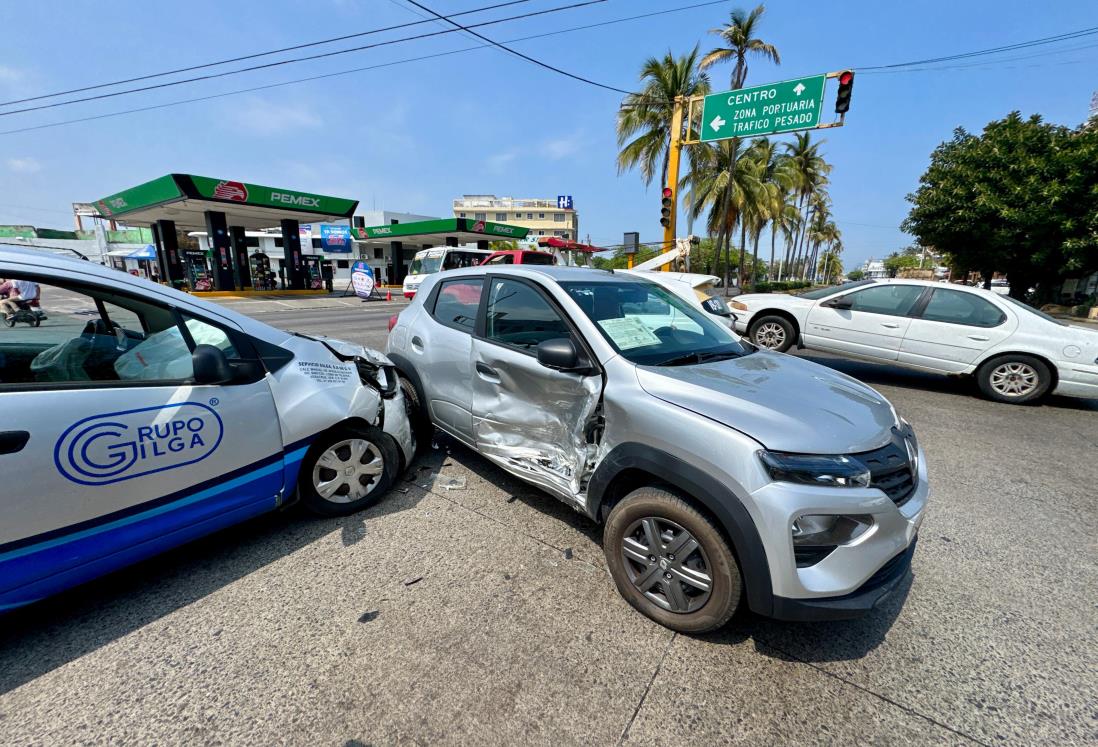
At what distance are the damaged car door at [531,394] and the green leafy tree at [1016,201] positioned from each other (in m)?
20.9

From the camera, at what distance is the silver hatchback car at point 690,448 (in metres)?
1.74

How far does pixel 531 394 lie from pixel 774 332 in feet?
19.2

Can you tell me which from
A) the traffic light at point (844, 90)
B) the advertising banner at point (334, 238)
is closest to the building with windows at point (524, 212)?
the advertising banner at point (334, 238)

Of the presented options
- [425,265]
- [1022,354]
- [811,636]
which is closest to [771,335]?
[1022,354]

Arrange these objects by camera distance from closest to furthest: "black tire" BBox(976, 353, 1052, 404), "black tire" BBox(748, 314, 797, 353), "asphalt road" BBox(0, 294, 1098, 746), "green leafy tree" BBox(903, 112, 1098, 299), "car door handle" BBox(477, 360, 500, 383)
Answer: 1. "asphalt road" BBox(0, 294, 1098, 746)
2. "car door handle" BBox(477, 360, 500, 383)
3. "black tire" BBox(976, 353, 1052, 404)
4. "black tire" BBox(748, 314, 797, 353)
5. "green leafy tree" BBox(903, 112, 1098, 299)

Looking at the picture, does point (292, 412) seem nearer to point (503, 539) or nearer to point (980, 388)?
point (503, 539)

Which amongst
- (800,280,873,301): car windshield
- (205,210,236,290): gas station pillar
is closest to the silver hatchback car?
(800,280,873,301): car windshield

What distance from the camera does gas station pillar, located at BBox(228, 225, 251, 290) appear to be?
25.1m

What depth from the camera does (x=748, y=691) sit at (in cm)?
181

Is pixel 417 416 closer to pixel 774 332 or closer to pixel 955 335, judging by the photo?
pixel 774 332

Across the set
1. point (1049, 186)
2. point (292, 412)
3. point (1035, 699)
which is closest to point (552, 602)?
point (292, 412)

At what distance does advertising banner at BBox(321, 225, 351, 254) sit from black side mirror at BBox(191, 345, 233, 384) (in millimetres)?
47950

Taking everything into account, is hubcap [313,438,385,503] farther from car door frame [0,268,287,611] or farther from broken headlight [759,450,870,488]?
broken headlight [759,450,870,488]

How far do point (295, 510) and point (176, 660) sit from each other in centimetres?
120
